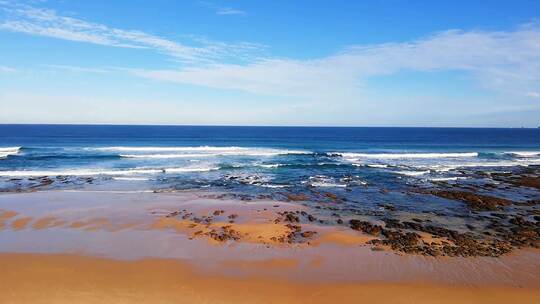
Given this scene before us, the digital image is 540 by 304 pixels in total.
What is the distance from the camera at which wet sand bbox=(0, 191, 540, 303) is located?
328 inches

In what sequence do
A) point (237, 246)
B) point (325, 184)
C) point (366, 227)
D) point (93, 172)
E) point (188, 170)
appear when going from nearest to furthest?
1. point (237, 246)
2. point (366, 227)
3. point (325, 184)
4. point (93, 172)
5. point (188, 170)

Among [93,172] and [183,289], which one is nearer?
[183,289]

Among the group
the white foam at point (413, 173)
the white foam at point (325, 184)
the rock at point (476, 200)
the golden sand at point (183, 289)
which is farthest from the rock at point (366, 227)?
the white foam at point (413, 173)

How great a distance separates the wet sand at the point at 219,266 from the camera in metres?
8.32

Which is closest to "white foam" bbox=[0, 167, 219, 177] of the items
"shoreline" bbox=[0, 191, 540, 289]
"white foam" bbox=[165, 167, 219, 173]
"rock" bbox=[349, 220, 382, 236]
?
"white foam" bbox=[165, 167, 219, 173]

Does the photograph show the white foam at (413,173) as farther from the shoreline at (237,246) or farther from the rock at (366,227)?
the rock at (366,227)

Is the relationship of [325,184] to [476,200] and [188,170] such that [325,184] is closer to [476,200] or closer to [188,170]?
[476,200]

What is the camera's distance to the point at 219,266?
9.89 metres

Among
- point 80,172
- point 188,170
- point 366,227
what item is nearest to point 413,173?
point 366,227

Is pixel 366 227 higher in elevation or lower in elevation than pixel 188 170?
lower

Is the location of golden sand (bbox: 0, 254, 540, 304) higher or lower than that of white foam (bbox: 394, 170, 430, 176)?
lower

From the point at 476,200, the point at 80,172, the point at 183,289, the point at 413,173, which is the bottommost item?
the point at 183,289

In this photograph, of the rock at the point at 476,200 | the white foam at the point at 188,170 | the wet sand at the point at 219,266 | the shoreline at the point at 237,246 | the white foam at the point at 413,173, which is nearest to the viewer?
the wet sand at the point at 219,266

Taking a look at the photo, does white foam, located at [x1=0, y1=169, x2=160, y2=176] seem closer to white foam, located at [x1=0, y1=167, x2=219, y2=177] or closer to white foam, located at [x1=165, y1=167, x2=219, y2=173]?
white foam, located at [x1=0, y1=167, x2=219, y2=177]
